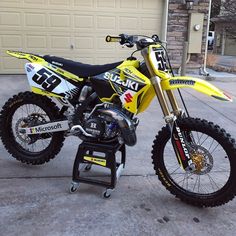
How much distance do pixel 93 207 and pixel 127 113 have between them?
814mm

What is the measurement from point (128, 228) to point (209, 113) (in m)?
3.70

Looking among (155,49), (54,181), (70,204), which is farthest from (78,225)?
(155,49)

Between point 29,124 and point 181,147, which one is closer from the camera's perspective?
point 181,147

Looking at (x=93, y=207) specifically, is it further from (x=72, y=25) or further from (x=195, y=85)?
(x=72, y=25)

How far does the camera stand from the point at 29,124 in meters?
3.51

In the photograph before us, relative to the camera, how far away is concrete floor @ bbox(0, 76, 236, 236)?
2615 mm

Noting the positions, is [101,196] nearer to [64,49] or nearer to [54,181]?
[54,181]

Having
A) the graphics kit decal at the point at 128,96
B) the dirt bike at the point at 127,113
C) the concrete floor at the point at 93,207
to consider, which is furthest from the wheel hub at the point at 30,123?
the graphics kit decal at the point at 128,96

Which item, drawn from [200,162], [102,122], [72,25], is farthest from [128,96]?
[72,25]

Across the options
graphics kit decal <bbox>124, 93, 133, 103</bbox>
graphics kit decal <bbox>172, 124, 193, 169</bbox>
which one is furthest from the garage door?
graphics kit decal <bbox>172, 124, 193, 169</bbox>

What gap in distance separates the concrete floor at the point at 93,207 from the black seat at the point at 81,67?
102cm

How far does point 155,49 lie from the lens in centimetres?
284

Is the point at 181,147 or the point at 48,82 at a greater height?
the point at 48,82

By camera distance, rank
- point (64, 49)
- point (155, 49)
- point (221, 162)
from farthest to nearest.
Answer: point (64, 49), point (221, 162), point (155, 49)
